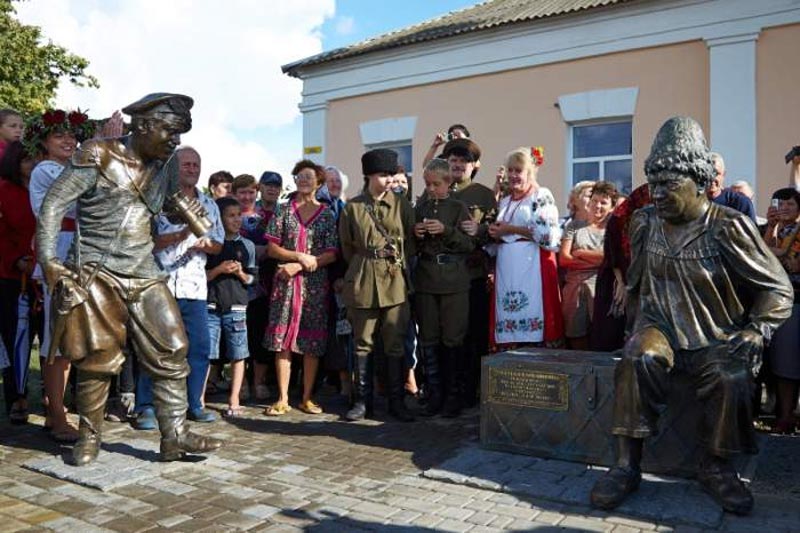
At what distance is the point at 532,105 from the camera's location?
11.9 metres

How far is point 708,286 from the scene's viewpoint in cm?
379

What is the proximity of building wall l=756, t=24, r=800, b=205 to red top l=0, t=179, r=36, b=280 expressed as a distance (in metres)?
8.59

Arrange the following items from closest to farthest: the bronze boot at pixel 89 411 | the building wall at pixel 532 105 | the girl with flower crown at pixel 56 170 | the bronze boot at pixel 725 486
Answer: the bronze boot at pixel 725 486, the bronze boot at pixel 89 411, the girl with flower crown at pixel 56 170, the building wall at pixel 532 105

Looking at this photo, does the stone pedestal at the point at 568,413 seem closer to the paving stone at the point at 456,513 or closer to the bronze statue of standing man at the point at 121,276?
the paving stone at the point at 456,513

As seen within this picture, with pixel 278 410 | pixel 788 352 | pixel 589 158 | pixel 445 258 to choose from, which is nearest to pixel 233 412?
pixel 278 410

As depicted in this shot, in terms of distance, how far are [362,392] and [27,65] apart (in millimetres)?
21908

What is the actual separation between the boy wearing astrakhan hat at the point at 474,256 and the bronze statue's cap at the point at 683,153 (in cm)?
221

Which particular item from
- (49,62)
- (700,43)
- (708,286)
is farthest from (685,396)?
(49,62)

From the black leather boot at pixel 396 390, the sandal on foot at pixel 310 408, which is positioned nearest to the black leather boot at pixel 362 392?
the black leather boot at pixel 396 390

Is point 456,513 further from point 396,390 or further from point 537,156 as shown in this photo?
point 537,156

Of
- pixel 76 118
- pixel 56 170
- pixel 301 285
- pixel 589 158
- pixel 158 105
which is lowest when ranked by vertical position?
pixel 301 285

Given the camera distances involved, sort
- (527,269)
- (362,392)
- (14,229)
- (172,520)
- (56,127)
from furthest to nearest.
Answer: (362,392) < (527,269) < (14,229) < (56,127) < (172,520)

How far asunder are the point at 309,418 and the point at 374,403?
2.53 feet

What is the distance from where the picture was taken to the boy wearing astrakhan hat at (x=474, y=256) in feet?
19.9
